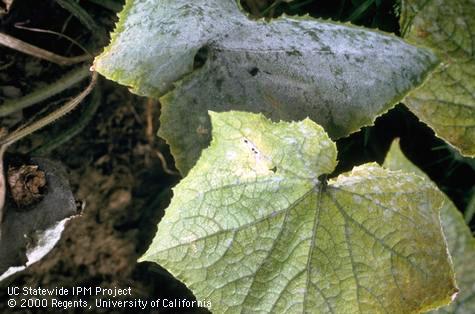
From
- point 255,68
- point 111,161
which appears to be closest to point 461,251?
point 255,68

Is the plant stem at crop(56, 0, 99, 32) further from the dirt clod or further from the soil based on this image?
the dirt clod

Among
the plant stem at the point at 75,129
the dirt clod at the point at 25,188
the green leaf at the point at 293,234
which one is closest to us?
the green leaf at the point at 293,234

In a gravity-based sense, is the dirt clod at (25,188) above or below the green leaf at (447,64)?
below

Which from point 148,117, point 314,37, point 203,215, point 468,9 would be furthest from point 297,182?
point 148,117

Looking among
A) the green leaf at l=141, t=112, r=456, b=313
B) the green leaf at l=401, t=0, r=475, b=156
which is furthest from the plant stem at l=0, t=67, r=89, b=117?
the green leaf at l=401, t=0, r=475, b=156

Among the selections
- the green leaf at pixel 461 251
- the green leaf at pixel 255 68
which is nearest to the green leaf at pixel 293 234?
the green leaf at pixel 255 68

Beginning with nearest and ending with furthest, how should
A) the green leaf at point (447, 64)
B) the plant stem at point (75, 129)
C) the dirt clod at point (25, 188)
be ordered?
1. the green leaf at point (447, 64)
2. the dirt clod at point (25, 188)
3. the plant stem at point (75, 129)

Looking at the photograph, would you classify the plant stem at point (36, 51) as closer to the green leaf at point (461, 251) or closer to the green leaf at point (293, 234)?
the green leaf at point (293, 234)
